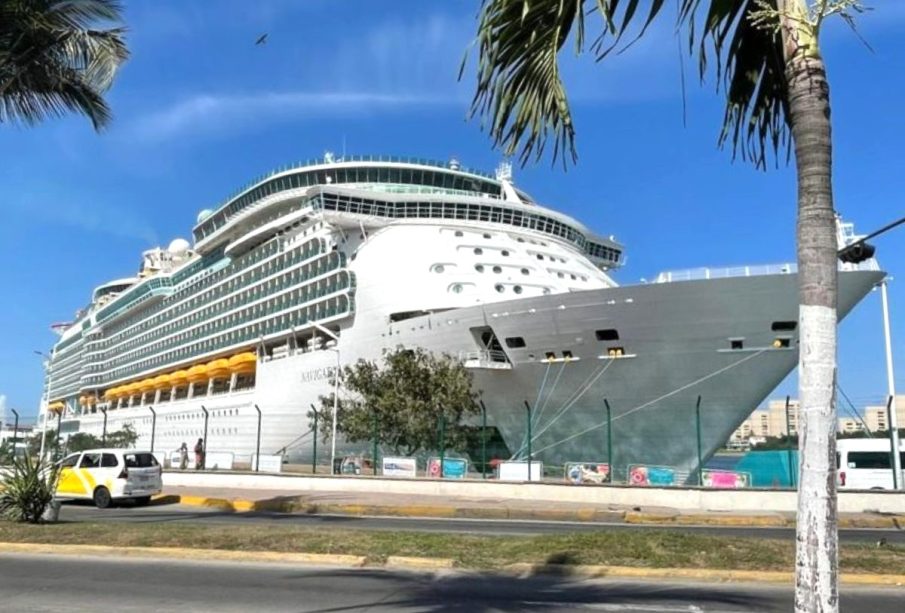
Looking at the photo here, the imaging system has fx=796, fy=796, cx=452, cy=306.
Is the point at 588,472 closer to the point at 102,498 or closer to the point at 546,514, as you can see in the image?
the point at 546,514

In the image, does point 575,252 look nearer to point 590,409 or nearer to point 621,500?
point 590,409

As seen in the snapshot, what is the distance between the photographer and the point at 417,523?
1541 centimetres

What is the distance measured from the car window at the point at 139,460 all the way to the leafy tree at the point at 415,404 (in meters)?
7.28

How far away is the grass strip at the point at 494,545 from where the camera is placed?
906 centimetres

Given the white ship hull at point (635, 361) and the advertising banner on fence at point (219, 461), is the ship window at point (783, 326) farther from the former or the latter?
the advertising banner on fence at point (219, 461)

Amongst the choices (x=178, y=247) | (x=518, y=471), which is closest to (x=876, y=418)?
(x=518, y=471)

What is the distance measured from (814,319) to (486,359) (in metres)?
24.1

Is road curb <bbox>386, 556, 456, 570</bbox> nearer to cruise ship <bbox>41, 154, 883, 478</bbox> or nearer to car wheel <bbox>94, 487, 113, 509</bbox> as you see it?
cruise ship <bbox>41, 154, 883, 478</bbox>

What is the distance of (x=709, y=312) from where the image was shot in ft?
74.3

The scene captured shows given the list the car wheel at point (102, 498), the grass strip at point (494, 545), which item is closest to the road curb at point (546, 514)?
the car wheel at point (102, 498)

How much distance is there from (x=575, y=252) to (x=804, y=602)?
35.1m

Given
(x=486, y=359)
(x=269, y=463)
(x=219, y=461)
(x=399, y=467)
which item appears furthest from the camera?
(x=219, y=461)

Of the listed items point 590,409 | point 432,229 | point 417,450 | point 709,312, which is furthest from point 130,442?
point 709,312

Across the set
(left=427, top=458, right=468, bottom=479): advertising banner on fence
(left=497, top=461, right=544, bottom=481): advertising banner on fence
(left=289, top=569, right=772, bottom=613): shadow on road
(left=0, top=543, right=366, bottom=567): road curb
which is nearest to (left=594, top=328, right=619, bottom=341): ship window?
(left=497, top=461, right=544, bottom=481): advertising banner on fence
